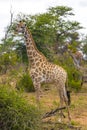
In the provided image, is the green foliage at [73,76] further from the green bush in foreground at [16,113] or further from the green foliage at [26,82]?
the green bush in foreground at [16,113]

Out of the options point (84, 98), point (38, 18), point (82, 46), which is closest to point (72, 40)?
point (82, 46)

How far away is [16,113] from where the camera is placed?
621 cm

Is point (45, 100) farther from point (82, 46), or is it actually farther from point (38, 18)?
point (82, 46)

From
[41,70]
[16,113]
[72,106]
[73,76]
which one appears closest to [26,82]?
[73,76]

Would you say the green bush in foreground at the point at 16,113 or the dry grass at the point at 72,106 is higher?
the green bush in foreground at the point at 16,113

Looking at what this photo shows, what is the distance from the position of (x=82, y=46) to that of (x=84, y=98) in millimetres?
13636

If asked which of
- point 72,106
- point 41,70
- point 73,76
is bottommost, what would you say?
point 73,76

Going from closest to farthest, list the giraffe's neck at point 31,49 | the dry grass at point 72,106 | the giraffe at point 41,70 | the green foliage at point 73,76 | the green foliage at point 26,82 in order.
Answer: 1. the dry grass at point 72,106
2. the giraffe at point 41,70
3. the giraffe's neck at point 31,49
4. the green foliage at point 26,82
5. the green foliage at point 73,76

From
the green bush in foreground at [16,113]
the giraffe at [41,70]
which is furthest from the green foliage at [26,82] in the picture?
the green bush in foreground at [16,113]

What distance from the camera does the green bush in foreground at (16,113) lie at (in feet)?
20.4

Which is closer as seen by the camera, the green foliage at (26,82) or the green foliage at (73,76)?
the green foliage at (26,82)

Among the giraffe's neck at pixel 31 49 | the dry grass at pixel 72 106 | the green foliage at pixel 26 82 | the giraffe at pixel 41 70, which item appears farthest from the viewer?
the green foliage at pixel 26 82

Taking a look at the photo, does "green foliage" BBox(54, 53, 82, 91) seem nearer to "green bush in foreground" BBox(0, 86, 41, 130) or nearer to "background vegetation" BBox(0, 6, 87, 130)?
"background vegetation" BBox(0, 6, 87, 130)

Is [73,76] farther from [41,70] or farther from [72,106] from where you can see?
[41,70]
